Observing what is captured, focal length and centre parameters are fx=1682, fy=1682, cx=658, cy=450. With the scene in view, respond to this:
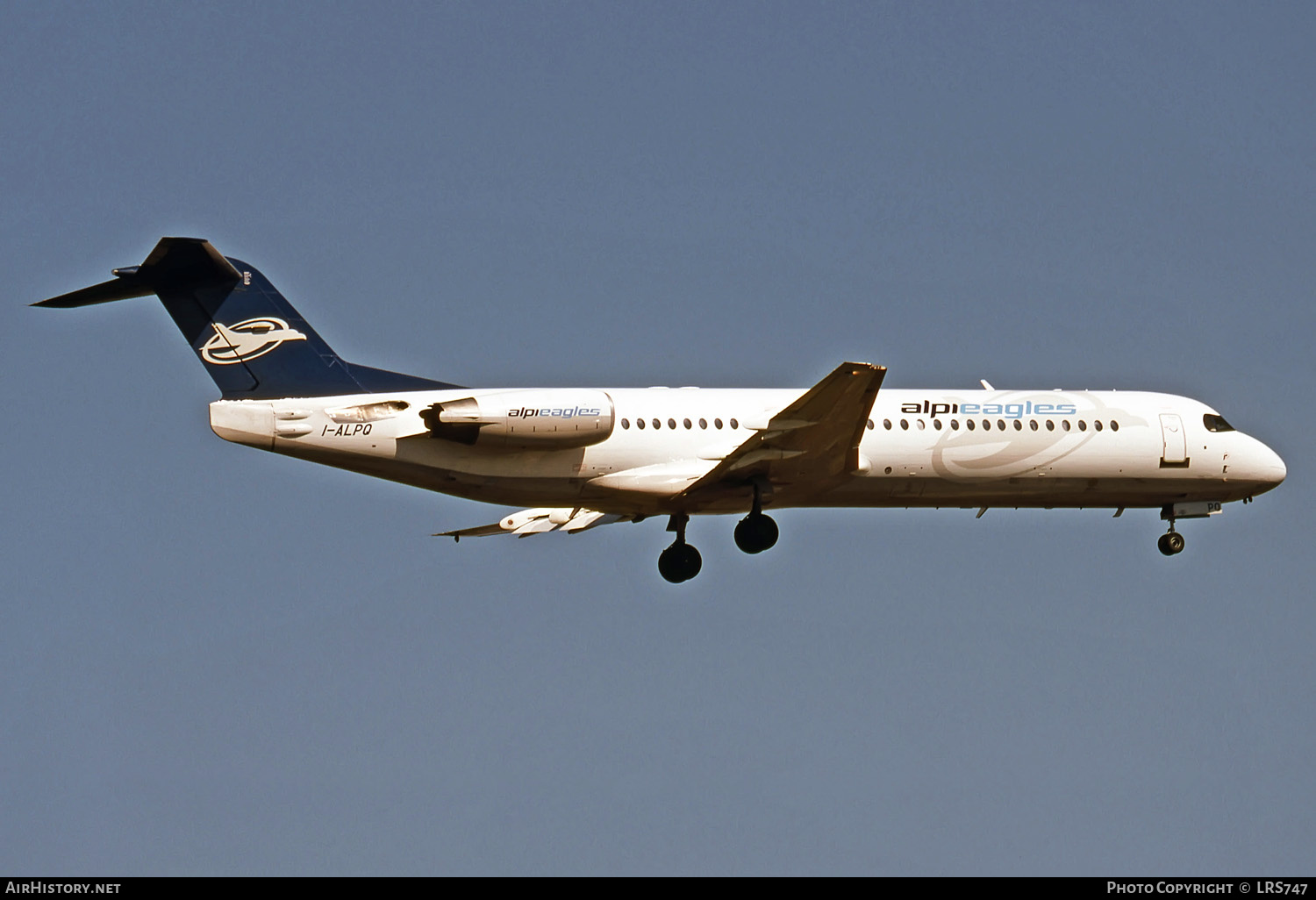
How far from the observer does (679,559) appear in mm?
29594

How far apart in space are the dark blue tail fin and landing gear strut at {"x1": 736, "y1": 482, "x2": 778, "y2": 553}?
6.26m

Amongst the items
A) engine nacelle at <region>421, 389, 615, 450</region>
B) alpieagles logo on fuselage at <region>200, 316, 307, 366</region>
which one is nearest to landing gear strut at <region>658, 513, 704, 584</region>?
engine nacelle at <region>421, 389, 615, 450</region>

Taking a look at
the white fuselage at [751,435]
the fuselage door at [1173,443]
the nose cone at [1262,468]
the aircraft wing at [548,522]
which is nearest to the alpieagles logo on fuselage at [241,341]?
the white fuselage at [751,435]

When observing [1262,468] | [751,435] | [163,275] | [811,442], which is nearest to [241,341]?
[163,275]

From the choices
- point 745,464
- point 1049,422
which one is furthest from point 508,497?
point 1049,422

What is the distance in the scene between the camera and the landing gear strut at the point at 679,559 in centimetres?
2958

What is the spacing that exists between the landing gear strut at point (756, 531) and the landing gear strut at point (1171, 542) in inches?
342

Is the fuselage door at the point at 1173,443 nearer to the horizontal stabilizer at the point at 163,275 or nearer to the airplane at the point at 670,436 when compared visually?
the airplane at the point at 670,436

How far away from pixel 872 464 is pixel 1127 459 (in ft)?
17.6

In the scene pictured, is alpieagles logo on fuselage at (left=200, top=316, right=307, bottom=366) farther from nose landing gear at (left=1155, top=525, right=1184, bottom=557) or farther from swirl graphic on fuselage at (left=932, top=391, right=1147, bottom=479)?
nose landing gear at (left=1155, top=525, right=1184, bottom=557)

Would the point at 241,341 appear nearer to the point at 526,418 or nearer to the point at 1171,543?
the point at 526,418

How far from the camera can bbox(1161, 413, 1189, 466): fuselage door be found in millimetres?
31625

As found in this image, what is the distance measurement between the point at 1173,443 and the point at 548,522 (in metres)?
11.9

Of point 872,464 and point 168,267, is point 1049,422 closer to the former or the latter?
point 872,464
